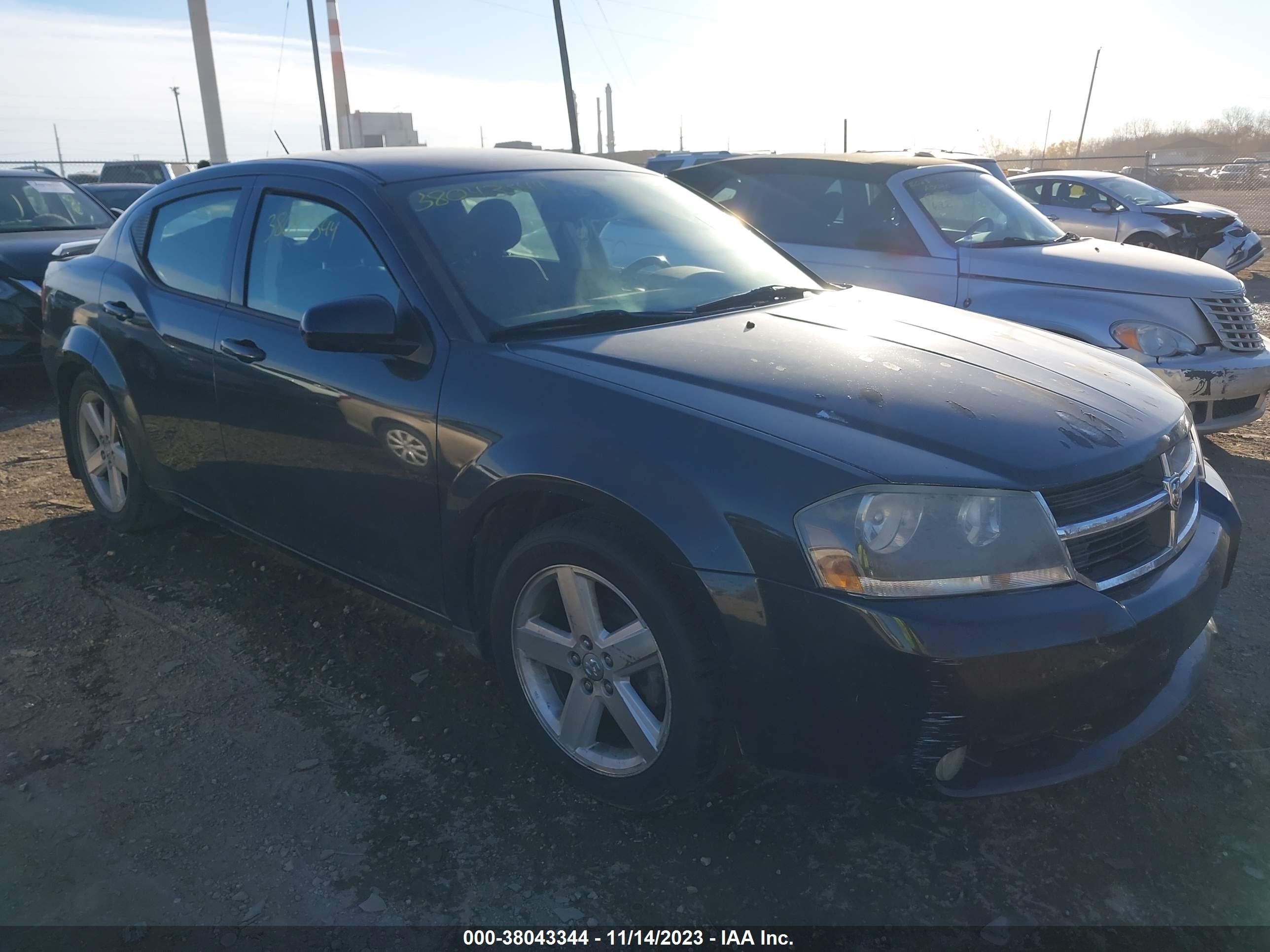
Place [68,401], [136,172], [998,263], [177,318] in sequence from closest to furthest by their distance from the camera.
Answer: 1. [177,318]
2. [68,401]
3. [998,263]
4. [136,172]

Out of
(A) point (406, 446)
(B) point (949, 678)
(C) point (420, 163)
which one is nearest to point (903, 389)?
(B) point (949, 678)

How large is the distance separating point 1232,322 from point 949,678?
15.1 ft

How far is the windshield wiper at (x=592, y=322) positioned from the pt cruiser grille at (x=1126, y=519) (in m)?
1.31

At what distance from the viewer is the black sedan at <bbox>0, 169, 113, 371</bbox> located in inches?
287

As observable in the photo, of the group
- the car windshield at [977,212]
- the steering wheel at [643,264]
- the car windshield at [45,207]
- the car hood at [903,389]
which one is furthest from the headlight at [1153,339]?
the car windshield at [45,207]

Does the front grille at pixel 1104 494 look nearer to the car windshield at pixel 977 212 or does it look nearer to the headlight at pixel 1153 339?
the headlight at pixel 1153 339

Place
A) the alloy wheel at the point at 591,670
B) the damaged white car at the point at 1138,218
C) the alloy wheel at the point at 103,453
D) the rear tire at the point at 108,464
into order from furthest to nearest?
the damaged white car at the point at 1138,218 → the alloy wheel at the point at 103,453 → the rear tire at the point at 108,464 → the alloy wheel at the point at 591,670

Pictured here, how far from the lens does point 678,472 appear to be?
2.30 meters

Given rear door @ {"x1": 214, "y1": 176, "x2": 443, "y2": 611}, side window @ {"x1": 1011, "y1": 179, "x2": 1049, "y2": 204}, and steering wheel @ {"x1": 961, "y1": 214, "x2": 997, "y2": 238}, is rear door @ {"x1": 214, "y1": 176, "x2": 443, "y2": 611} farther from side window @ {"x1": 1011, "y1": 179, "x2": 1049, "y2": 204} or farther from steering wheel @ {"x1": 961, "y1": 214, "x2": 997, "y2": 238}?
side window @ {"x1": 1011, "y1": 179, "x2": 1049, "y2": 204}

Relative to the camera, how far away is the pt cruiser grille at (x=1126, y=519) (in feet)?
7.45

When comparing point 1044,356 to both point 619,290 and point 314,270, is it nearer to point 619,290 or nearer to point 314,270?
point 619,290

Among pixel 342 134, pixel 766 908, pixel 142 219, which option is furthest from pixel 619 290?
pixel 342 134

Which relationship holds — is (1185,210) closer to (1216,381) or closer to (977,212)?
(977,212)

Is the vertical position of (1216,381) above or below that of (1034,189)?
below
